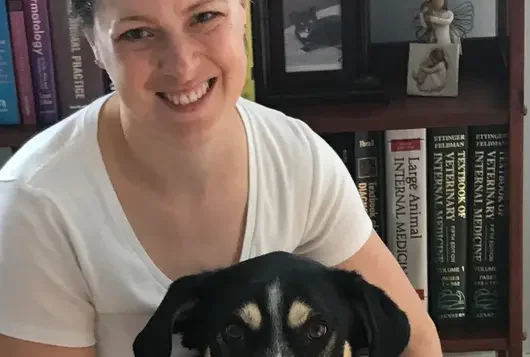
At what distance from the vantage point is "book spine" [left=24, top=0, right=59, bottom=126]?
1627 millimetres

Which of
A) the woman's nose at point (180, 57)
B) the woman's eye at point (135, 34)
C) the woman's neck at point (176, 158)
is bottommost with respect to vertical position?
the woman's neck at point (176, 158)

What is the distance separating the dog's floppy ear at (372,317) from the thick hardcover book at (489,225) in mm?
629

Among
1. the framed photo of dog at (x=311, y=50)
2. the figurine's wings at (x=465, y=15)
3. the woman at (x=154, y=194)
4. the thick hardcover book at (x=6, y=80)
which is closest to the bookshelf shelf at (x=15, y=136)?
the thick hardcover book at (x=6, y=80)

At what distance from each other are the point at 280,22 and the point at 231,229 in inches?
20.0

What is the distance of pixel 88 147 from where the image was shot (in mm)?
1271

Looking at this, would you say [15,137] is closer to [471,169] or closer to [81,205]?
[81,205]

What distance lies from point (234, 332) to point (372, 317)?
0.19 m

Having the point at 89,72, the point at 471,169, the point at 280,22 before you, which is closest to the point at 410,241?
the point at 471,169

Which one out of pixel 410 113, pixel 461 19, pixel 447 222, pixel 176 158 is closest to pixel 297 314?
pixel 176 158

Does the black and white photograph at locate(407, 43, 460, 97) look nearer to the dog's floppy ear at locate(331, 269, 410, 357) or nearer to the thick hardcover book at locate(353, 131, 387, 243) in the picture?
the thick hardcover book at locate(353, 131, 387, 243)

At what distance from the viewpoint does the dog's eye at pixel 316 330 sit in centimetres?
111

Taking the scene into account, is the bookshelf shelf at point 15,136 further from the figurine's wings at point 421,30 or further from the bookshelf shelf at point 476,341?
the bookshelf shelf at point 476,341

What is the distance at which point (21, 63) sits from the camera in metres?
1.66

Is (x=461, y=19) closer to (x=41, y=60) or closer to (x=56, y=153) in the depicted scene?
(x=41, y=60)
